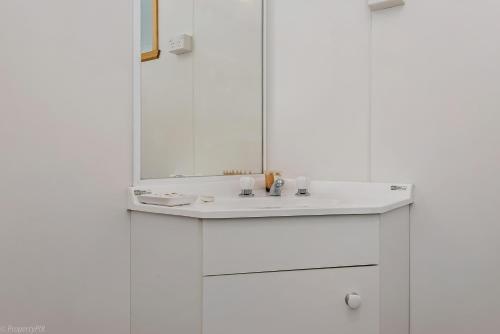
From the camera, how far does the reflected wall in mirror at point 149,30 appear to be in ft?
4.59

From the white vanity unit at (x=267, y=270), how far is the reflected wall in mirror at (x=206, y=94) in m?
0.34

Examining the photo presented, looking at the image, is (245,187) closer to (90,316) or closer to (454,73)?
(90,316)

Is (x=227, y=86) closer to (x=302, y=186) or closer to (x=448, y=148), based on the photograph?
(x=302, y=186)

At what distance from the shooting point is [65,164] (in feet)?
3.87

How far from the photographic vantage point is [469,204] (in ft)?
4.42

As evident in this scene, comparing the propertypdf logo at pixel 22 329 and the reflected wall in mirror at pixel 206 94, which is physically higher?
the reflected wall in mirror at pixel 206 94

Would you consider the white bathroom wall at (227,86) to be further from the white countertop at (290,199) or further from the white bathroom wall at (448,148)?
the white bathroom wall at (448,148)

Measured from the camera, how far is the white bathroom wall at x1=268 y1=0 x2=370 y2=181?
160 cm

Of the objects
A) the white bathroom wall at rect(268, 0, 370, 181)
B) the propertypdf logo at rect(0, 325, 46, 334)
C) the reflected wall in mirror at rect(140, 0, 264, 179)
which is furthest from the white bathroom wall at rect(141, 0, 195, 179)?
the propertypdf logo at rect(0, 325, 46, 334)

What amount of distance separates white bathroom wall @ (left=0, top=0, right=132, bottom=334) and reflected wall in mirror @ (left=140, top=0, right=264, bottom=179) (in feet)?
0.40

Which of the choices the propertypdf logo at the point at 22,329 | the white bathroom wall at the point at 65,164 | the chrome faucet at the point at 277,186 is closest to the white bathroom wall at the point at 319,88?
the chrome faucet at the point at 277,186

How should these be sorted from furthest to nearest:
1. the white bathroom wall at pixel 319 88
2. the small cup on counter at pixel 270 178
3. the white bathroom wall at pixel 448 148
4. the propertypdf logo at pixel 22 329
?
the small cup on counter at pixel 270 178, the white bathroom wall at pixel 319 88, the white bathroom wall at pixel 448 148, the propertypdf logo at pixel 22 329

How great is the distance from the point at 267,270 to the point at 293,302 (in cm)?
13

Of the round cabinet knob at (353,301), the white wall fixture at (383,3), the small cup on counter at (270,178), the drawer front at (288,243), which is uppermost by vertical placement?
the white wall fixture at (383,3)
